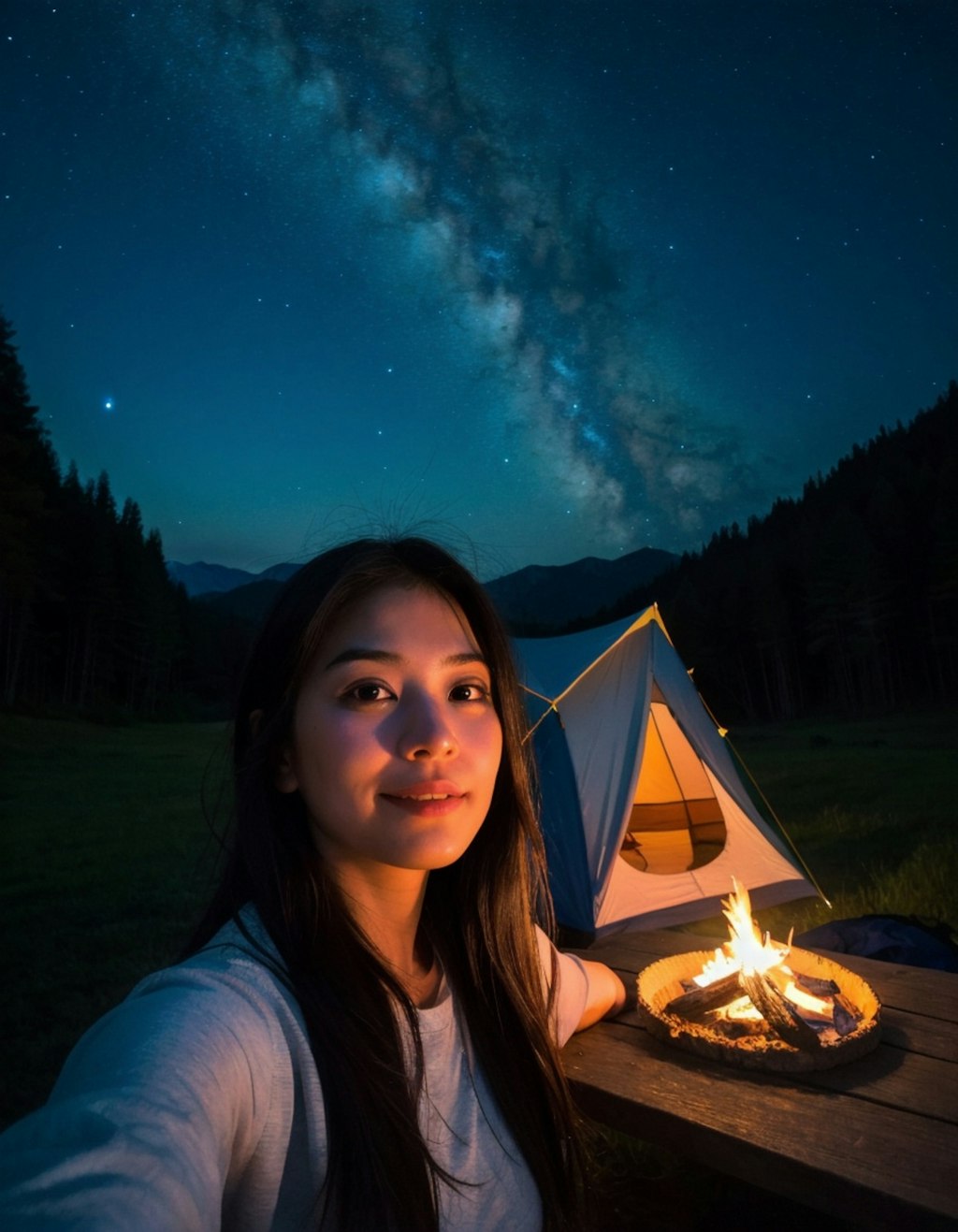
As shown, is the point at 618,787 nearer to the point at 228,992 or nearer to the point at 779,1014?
the point at 779,1014

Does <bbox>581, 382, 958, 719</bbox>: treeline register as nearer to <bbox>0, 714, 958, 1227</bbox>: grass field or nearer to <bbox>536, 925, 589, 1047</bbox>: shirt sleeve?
<bbox>0, 714, 958, 1227</bbox>: grass field

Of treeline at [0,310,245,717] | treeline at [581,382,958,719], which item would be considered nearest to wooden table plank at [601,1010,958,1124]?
treeline at [0,310,245,717]

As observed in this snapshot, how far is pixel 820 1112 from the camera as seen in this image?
61.7 inches

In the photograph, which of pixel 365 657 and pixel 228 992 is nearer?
pixel 228 992

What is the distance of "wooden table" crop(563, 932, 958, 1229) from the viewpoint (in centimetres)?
134

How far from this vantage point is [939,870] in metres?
5.37

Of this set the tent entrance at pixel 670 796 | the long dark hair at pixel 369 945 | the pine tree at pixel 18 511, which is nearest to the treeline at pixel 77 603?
the pine tree at pixel 18 511

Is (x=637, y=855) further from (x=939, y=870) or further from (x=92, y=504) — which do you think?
(x=92, y=504)

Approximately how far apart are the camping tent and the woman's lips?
3.62 metres

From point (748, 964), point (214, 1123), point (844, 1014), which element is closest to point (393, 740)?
point (214, 1123)

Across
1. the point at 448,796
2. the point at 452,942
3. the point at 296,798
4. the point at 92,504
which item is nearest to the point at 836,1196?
the point at 452,942

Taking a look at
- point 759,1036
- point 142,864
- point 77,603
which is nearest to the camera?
point 759,1036

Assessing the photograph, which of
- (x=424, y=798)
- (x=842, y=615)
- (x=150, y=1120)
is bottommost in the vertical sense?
(x=150, y=1120)

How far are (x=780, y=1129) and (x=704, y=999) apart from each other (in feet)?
1.64
